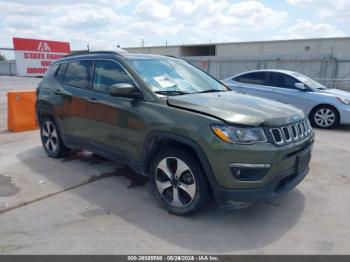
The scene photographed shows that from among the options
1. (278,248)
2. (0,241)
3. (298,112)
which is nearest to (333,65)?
(298,112)

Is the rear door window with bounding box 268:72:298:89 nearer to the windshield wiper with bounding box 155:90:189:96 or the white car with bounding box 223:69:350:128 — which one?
the white car with bounding box 223:69:350:128

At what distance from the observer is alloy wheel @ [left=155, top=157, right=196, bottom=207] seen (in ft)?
11.3

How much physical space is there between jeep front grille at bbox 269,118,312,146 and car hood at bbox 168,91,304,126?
0.06 m

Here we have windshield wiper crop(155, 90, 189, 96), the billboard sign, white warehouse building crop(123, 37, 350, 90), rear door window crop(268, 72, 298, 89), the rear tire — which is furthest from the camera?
white warehouse building crop(123, 37, 350, 90)

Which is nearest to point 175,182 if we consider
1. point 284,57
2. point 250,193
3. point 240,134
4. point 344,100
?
point 250,193

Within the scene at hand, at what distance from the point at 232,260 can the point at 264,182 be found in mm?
783

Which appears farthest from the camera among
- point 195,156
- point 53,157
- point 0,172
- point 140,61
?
point 53,157

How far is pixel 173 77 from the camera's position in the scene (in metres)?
4.21

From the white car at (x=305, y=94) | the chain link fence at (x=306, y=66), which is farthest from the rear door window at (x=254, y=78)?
the chain link fence at (x=306, y=66)

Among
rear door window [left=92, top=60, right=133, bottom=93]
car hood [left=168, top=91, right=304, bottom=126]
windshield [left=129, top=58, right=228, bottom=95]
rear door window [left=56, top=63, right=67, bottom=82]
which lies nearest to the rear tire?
rear door window [left=56, top=63, right=67, bottom=82]

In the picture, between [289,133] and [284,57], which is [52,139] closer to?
[289,133]

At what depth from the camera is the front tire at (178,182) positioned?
10.9ft

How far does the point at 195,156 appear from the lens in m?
3.38

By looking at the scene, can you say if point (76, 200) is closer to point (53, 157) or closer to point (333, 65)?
point (53, 157)
